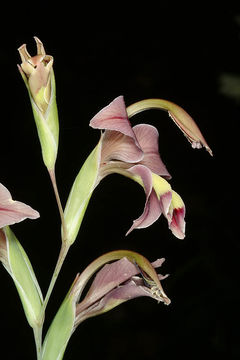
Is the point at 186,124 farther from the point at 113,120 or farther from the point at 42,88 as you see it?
the point at 42,88

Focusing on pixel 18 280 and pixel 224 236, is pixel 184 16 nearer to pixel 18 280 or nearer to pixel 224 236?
pixel 224 236

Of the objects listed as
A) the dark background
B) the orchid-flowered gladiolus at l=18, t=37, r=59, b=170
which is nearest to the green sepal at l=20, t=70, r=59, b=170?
the orchid-flowered gladiolus at l=18, t=37, r=59, b=170

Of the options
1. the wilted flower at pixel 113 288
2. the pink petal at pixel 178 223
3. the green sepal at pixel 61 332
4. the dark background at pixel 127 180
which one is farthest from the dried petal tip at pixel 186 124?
the dark background at pixel 127 180

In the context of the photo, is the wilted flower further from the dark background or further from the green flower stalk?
the dark background

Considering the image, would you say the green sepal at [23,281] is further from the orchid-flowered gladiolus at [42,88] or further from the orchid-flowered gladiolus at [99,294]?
the orchid-flowered gladiolus at [42,88]

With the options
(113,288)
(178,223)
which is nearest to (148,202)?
(178,223)

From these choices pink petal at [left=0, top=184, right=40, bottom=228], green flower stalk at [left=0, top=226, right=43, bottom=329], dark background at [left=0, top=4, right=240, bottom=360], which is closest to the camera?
pink petal at [left=0, top=184, right=40, bottom=228]

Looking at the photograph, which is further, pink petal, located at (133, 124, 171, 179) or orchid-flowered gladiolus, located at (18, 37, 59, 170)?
pink petal, located at (133, 124, 171, 179)
